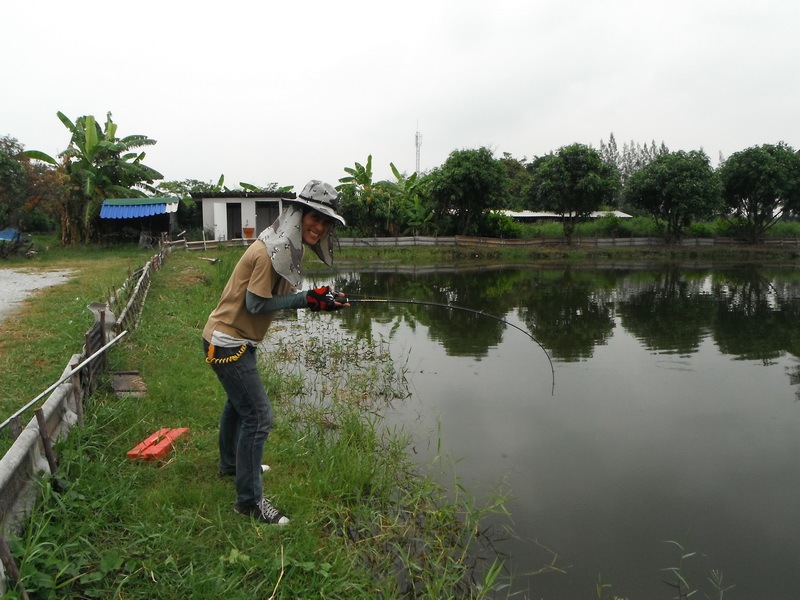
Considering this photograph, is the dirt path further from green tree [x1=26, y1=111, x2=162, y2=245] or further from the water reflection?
green tree [x1=26, y1=111, x2=162, y2=245]

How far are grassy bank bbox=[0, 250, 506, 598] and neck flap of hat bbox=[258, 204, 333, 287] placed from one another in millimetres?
1338

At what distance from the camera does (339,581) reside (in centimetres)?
280

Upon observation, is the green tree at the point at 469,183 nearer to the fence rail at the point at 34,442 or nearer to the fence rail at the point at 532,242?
the fence rail at the point at 532,242

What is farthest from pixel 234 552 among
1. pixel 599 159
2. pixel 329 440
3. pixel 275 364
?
pixel 599 159

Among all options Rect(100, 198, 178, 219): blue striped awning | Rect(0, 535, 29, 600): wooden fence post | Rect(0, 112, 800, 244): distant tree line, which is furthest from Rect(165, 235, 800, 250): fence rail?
Rect(0, 535, 29, 600): wooden fence post

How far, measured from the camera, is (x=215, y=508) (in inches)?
128

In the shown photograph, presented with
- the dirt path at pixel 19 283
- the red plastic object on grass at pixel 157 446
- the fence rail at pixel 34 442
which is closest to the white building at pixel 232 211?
the dirt path at pixel 19 283

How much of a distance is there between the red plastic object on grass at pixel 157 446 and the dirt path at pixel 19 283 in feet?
16.0

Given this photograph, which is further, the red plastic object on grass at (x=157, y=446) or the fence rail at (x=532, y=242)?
the fence rail at (x=532, y=242)

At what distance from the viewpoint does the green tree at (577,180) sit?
27.4 metres

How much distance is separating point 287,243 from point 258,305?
1.10 feet

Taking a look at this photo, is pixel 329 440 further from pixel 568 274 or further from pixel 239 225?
pixel 239 225

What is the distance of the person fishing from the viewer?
2.87 metres

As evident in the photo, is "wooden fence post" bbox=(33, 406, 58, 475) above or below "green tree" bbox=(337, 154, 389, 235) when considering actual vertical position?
below
